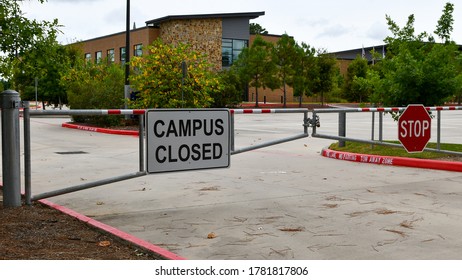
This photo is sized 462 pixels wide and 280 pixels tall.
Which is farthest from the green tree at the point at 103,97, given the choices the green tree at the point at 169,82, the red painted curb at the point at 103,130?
the green tree at the point at 169,82

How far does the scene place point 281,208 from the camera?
296 inches

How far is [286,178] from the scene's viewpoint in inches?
408

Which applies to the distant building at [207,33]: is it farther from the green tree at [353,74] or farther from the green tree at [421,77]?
the green tree at [421,77]

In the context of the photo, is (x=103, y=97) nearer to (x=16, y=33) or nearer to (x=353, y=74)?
(x=16, y=33)

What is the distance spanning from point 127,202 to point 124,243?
246cm

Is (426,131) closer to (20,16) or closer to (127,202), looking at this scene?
(127,202)

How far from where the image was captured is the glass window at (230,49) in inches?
2653

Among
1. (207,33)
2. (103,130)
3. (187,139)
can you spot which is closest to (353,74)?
(207,33)

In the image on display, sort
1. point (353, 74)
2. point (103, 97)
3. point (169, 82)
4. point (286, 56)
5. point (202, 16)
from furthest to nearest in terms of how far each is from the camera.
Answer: point (353, 74) → point (202, 16) → point (286, 56) → point (103, 97) → point (169, 82)

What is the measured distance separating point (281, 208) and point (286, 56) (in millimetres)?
52716

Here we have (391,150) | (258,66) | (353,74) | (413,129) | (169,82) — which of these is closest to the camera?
(413,129)

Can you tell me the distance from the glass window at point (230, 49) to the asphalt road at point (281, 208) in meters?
55.3

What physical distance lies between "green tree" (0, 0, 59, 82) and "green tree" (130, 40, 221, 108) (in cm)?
1337

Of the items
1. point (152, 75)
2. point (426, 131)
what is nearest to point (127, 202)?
point (426, 131)
